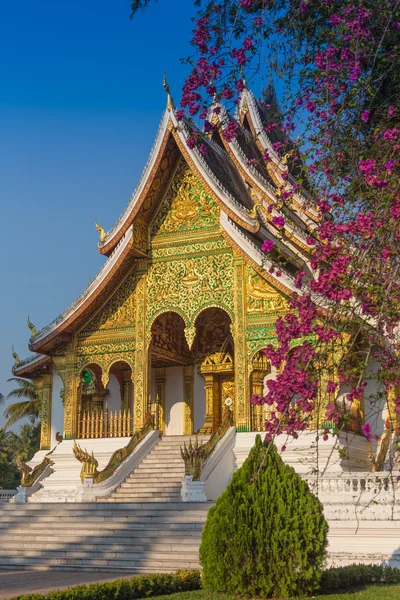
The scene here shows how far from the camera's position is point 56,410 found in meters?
14.8

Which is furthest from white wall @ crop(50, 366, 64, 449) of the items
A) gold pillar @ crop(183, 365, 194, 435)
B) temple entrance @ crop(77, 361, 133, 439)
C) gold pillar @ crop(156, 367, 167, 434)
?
gold pillar @ crop(183, 365, 194, 435)

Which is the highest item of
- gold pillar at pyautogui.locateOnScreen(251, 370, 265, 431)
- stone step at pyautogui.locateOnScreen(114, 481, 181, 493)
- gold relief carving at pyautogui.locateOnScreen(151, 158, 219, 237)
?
gold relief carving at pyautogui.locateOnScreen(151, 158, 219, 237)

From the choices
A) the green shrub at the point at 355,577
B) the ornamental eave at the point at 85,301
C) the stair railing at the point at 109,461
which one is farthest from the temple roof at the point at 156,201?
the green shrub at the point at 355,577

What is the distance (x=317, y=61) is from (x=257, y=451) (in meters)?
3.38

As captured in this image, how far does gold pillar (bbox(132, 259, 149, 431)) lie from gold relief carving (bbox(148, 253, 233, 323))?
14 cm

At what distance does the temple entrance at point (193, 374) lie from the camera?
14.5 m

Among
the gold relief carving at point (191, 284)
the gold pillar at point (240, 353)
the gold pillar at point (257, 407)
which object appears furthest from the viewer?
the gold relief carving at point (191, 284)

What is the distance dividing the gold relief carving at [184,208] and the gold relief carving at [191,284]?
632 mm

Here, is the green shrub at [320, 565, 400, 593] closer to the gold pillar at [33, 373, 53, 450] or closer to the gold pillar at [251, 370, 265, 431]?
the gold pillar at [251, 370, 265, 431]

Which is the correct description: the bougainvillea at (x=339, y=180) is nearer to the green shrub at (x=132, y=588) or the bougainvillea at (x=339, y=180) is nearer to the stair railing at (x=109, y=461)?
the green shrub at (x=132, y=588)

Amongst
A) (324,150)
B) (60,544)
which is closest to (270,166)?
(60,544)

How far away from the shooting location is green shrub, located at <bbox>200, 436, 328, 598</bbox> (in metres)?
6.35

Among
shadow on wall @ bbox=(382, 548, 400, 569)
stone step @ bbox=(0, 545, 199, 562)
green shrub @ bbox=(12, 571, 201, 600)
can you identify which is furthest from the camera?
stone step @ bbox=(0, 545, 199, 562)

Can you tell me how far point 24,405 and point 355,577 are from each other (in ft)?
69.6
